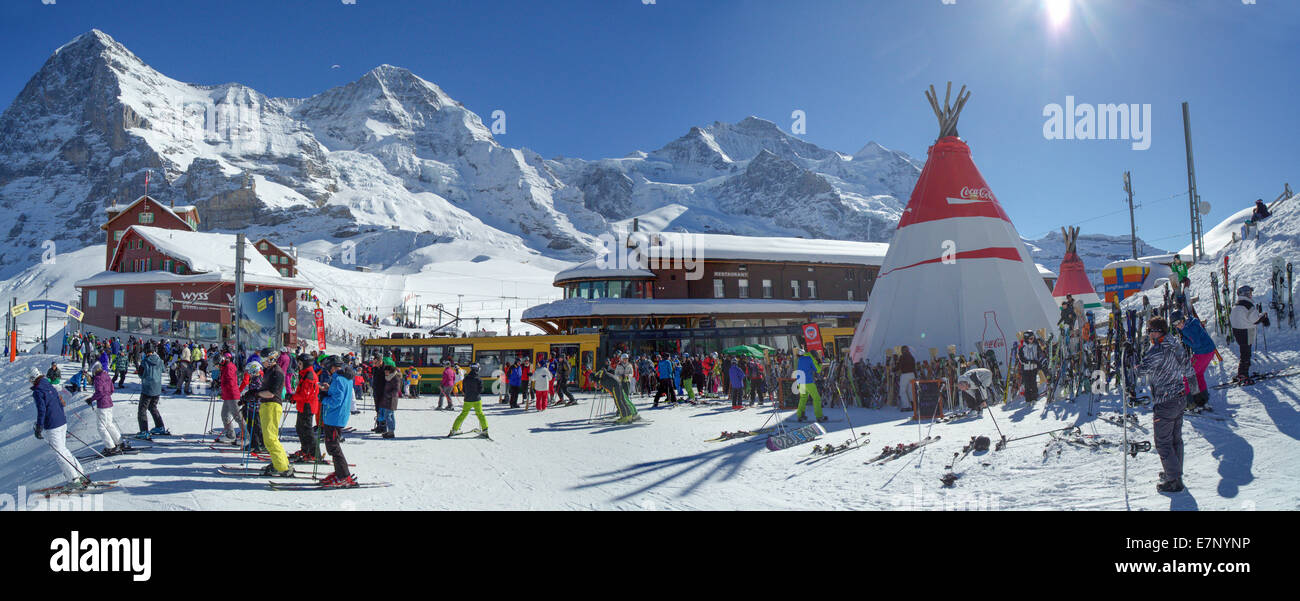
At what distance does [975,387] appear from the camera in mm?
10664

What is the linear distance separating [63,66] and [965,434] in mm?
217686

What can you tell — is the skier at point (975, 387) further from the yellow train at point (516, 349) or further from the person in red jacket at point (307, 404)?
the yellow train at point (516, 349)

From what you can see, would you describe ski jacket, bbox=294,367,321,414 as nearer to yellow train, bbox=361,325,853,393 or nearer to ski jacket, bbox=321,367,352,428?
ski jacket, bbox=321,367,352,428

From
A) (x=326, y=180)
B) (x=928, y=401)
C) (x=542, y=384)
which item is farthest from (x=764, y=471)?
(x=326, y=180)

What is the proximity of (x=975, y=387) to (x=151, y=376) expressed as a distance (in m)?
13.1

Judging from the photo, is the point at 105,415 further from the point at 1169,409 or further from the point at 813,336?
the point at 1169,409

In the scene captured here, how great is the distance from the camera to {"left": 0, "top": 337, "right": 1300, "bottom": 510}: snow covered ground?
5781 mm

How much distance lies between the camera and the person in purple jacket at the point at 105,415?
9031 mm

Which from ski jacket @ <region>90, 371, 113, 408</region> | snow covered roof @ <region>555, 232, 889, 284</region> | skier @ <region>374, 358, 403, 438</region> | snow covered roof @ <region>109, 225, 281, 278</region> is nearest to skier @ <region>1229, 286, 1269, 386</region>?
skier @ <region>374, 358, 403, 438</region>

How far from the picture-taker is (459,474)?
8055 millimetres

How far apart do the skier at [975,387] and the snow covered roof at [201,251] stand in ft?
117

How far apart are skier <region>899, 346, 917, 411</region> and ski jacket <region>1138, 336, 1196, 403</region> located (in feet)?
23.5
